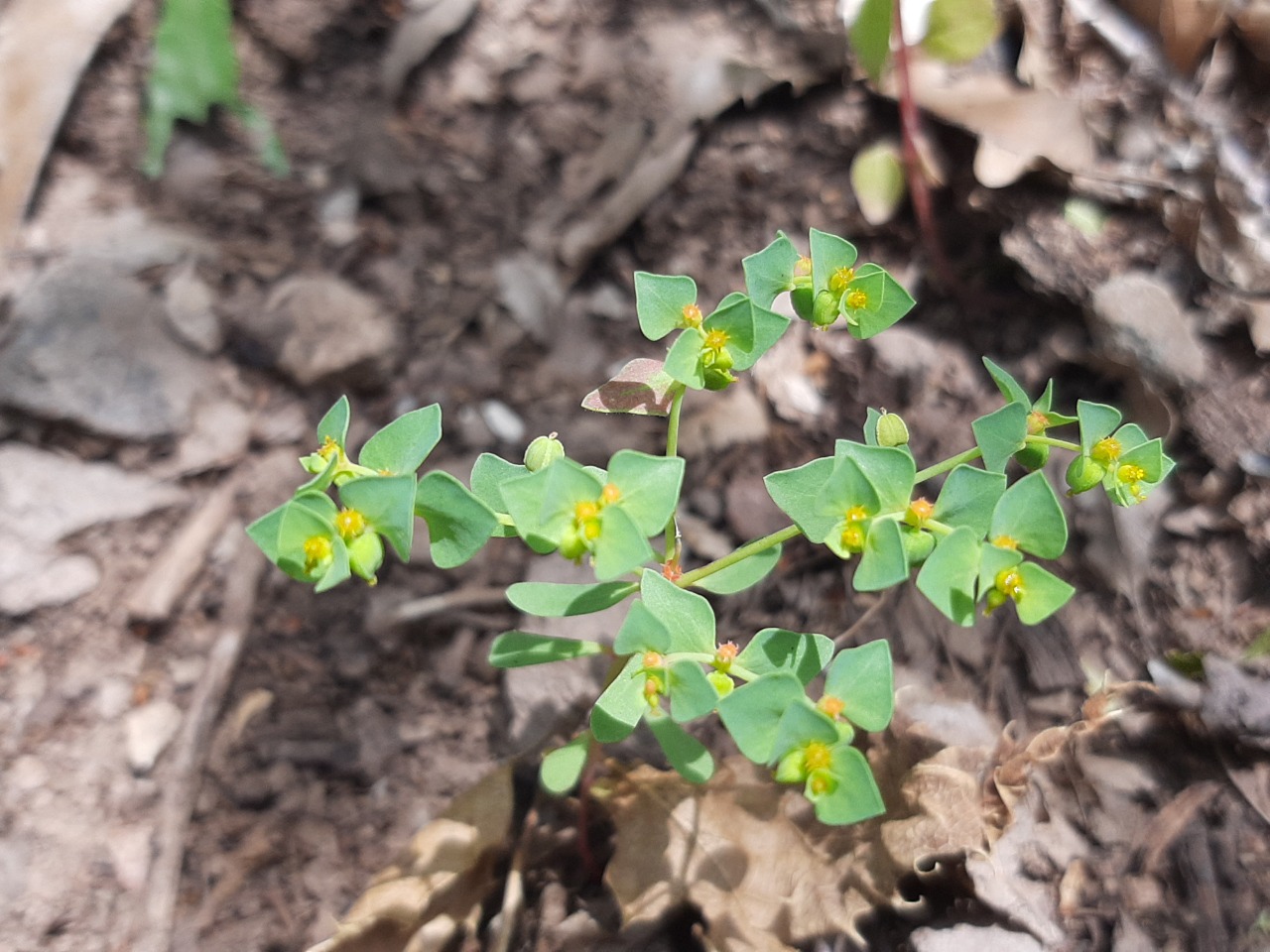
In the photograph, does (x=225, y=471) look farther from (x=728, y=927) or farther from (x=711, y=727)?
(x=728, y=927)

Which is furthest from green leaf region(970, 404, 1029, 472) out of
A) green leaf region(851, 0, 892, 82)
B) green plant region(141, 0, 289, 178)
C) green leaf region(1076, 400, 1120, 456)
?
green plant region(141, 0, 289, 178)

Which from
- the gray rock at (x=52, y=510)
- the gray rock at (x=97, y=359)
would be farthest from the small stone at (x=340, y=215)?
the gray rock at (x=52, y=510)

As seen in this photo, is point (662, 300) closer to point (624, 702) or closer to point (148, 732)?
point (624, 702)

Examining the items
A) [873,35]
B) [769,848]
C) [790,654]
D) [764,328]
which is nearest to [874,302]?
[764,328]

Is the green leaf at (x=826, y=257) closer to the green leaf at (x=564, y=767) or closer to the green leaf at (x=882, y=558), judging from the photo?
the green leaf at (x=882, y=558)

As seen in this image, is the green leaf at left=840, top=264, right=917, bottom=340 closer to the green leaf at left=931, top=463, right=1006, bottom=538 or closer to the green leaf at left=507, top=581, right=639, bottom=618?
the green leaf at left=931, top=463, right=1006, bottom=538

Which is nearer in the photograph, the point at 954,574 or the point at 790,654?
the point at 954,574
